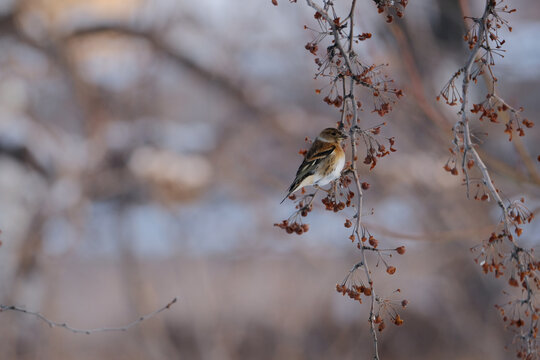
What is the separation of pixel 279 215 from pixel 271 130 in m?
1.08

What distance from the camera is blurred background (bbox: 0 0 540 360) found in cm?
673

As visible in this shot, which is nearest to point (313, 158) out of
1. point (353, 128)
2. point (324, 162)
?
point (324, 162)

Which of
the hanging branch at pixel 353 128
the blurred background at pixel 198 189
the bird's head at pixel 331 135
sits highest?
the blurred background at pixel 198 189

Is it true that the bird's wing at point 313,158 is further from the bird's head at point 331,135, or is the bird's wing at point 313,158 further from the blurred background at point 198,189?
the blurred background at point 198,189

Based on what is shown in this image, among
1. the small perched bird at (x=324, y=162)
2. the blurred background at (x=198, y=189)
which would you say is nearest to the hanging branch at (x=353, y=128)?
the small perched bird at (x=324, y=162)

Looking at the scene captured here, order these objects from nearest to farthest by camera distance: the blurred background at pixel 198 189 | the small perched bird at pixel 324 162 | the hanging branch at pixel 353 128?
1. the hanging branch at pixel 353 128
2. the small perched bird at pixel 324 162
3. the blurred background at pixel 198 189

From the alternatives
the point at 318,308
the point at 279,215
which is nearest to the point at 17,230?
the point at 279,215

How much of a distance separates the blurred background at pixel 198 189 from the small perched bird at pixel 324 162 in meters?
3.93

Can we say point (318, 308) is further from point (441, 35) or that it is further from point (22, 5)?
point (22, 5)

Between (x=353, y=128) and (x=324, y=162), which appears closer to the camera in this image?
(x=353, y=128)

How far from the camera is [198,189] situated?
290 inches

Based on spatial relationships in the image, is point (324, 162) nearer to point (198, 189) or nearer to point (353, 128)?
point (353, 128)

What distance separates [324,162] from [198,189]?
16.9 feet

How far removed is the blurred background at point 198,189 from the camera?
6727mm
